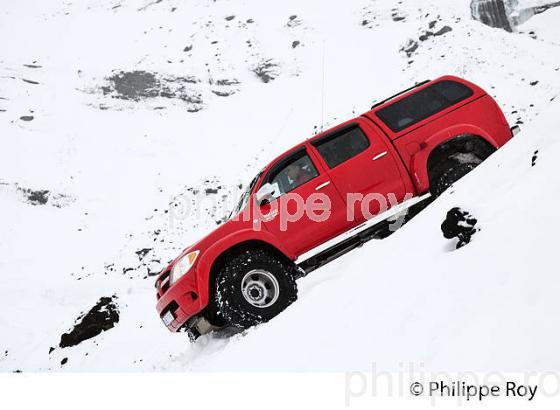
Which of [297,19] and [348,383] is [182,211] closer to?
[348,383]

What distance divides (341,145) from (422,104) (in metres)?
1.34

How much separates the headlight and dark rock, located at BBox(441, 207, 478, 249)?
9.17 feet

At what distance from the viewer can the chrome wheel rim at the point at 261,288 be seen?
15.8 ft

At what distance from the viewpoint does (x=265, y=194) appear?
206 inches

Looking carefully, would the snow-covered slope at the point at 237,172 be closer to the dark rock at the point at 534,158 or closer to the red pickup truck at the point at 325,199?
the dark rock at the point at 534,158

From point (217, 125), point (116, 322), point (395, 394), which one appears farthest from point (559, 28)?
point (395, 394)

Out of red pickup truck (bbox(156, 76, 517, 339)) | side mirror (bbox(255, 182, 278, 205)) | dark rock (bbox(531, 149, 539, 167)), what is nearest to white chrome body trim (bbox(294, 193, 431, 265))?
red pickup truck (bbox(156, 76, 517, 339))

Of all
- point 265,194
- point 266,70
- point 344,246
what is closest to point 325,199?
point 344,246

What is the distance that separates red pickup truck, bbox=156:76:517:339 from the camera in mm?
4863

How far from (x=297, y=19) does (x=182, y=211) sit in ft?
73.6

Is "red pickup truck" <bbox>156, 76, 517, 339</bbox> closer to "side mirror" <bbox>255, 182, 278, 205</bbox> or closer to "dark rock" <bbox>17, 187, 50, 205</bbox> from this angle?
"side mirror" <bbox>255, 182, 278, 205</bbox>

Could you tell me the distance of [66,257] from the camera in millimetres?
14406

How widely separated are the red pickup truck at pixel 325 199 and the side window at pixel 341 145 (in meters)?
0.01

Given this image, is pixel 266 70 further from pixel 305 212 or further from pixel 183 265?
pixel 183 265
